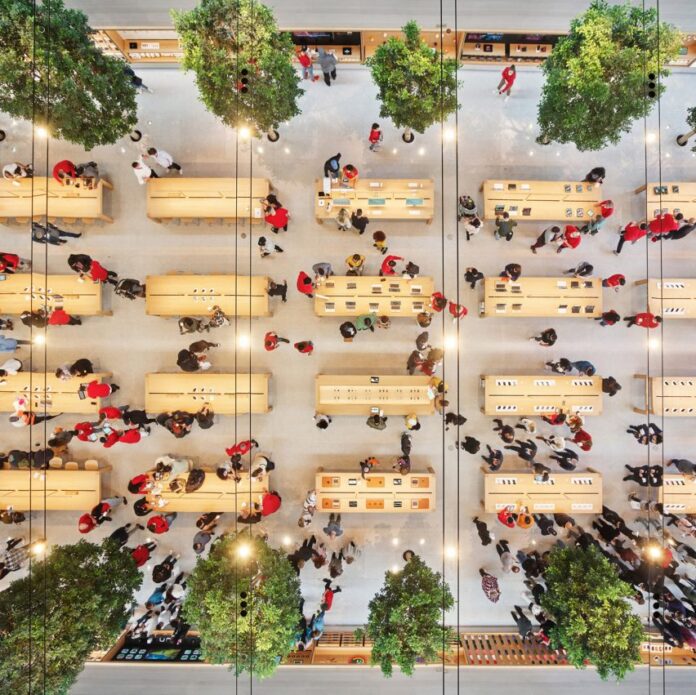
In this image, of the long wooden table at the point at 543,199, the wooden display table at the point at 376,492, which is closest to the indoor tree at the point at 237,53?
the long wooden table at the point at 543,199

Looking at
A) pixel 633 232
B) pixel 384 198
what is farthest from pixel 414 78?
pixel 633 232

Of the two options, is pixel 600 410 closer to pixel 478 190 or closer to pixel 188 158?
pixel 478 190

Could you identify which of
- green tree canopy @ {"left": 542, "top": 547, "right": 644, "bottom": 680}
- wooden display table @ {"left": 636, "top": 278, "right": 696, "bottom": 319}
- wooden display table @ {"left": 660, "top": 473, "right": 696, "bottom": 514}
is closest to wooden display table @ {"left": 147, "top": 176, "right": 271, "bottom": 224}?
wooden display table @ {"left": 636, "top": 278, "right": 696, "bottom": 319}

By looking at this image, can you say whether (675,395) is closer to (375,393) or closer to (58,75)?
(375,393)

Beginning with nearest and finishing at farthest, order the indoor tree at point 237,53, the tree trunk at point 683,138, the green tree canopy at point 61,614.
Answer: the green tree canopy at point 61,614 → the indoor tree at point 237,53 → the tree trunk at point 683,138

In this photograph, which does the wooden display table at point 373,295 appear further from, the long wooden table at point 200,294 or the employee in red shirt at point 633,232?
the employee in red shirt at point 633,232

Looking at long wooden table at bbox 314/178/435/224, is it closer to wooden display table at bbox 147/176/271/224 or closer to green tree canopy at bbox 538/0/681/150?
wooden display table at bbox 147/176/271/224
